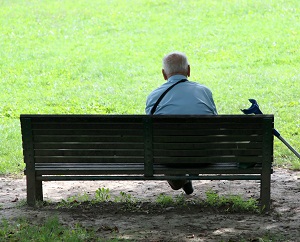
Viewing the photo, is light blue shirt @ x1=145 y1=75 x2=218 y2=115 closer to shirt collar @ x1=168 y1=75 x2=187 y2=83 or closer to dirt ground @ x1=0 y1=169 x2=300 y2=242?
shirt collar @ x1=168 y1=75 x2=187 y2=83

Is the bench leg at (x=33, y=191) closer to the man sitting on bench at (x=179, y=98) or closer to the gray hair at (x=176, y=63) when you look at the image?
the man sitting on bench at (x=179, y=98)

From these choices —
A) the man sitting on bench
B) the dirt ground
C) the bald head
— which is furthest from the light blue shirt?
the dirt ground

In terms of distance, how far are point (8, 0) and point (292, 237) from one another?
1953 cm

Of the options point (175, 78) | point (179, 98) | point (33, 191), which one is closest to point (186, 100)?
point (179, 98)

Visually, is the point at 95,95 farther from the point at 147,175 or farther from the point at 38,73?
the point at 147,175

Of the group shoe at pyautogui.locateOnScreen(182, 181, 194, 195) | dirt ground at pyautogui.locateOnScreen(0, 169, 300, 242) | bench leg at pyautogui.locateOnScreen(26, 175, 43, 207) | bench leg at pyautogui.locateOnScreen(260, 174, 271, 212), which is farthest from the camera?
shoe at pyautogui.locateOnScreen(182, 181, 194, 195)

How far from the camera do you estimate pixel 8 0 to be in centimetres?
2420

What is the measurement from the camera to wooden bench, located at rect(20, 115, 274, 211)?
22.2 feet

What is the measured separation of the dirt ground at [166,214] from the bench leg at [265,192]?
8 centimetres

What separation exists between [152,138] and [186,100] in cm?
55

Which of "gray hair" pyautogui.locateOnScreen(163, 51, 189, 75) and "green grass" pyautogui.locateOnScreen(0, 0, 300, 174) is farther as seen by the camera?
"green grass" pyautogui.locateOnScreen(0, 0, 300, 174)

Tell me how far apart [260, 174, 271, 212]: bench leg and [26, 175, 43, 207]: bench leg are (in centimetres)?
204

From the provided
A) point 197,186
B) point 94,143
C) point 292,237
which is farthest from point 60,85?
point 292,237

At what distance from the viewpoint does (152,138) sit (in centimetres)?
682
